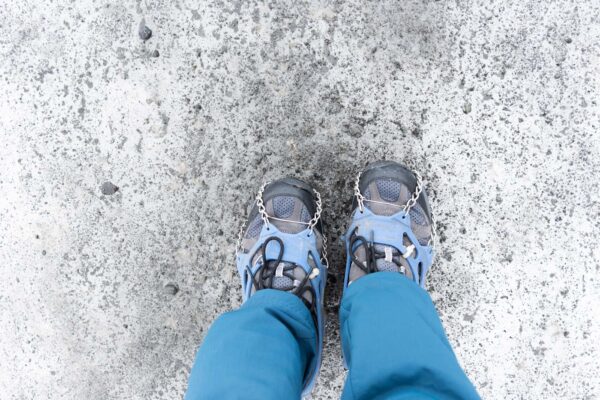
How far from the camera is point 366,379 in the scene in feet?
3.21

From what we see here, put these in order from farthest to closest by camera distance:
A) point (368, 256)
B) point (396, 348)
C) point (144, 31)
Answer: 1. point (144, 31)
2. point (368, 256)
3. point (396, 348)

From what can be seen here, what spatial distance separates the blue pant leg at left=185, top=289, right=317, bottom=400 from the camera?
3.23 ft

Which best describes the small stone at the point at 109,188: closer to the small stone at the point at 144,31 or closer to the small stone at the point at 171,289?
the small stone at the point at 171,289

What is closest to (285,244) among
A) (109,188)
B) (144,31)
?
(109,188)

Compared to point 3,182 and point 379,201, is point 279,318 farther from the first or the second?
point 3,182

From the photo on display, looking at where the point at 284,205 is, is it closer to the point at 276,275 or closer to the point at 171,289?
the point at 276,275

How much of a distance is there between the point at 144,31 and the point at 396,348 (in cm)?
138

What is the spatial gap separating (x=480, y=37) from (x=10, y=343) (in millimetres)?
2130

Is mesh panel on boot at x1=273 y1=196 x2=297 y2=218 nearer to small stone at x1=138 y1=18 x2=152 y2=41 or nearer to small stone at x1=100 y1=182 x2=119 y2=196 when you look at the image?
small stone at x1=100 y1=182 x2=119 y2=196

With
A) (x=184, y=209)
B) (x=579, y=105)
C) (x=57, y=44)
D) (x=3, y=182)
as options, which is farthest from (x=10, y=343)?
(x=579, y=105)

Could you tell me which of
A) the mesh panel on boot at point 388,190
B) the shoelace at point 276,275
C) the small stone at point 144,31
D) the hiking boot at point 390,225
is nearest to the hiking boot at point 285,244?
the shoelace at point 276,275

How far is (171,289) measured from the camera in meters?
1.59

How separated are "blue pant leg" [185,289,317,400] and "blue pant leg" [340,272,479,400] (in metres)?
0.15

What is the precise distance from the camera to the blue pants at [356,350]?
0.95m
